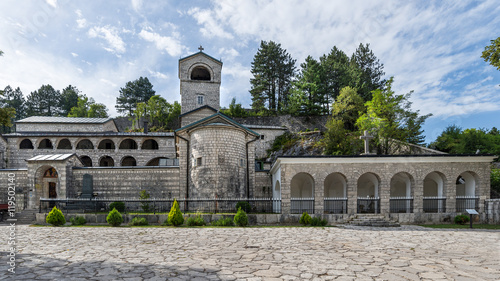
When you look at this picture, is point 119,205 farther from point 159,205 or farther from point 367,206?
point 367,206

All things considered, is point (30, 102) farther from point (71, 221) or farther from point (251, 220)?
point (251, 220)

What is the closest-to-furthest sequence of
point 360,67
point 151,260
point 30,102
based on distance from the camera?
1. point 151,260
2. point 360,67
3. point 30,102

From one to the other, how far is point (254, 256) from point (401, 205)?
13.4 m

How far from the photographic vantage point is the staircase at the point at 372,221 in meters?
13.5

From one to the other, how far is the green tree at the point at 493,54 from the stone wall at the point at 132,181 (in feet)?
58.8

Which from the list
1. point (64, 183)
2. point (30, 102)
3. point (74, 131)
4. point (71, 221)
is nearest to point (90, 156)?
point (74, 131)

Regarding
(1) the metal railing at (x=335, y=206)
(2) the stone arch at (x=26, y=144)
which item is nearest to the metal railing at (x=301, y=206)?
(1) the metal railing at (x=335, y=206)

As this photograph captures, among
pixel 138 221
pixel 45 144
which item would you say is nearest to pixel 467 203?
pixel 138 221

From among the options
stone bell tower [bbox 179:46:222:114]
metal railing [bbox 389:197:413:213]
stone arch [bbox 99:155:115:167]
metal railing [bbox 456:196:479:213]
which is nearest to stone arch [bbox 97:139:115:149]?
stone arch [bbox 99:155:115:167]

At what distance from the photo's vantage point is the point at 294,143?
98.8ft

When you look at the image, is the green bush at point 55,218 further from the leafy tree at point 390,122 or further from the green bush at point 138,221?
the leafy tree at point 390,122

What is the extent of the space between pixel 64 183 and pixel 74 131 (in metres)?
17.6

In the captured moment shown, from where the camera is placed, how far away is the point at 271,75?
43.7 metres

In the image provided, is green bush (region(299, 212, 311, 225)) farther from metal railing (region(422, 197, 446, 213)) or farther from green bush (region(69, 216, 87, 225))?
green bush (region(69, 216, 87, 225))
